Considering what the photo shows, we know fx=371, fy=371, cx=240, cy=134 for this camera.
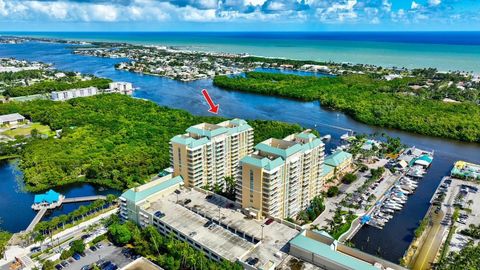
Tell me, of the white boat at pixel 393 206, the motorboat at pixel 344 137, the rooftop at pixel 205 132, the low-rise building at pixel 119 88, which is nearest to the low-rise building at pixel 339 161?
the white boat at pixel 393 206

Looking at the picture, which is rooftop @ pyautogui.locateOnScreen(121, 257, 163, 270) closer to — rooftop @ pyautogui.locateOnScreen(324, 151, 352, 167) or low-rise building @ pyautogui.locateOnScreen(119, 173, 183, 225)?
low-rise building @ pyautogui.locateOnScreen(119, 173, 183, 225)

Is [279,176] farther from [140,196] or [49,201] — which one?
[49,201]

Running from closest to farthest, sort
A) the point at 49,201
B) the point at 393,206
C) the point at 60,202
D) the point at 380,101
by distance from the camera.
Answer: the point at 393,206 < the point at 49,201 < the point at 60,202 < the point at 380,101

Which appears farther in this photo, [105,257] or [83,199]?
[83,199]

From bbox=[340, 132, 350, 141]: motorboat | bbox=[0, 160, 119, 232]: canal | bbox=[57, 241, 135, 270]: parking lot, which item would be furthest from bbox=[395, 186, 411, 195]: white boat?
bbox=[0, 160, 119, 232]: canal

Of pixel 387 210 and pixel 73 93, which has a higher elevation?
pixel 73 93

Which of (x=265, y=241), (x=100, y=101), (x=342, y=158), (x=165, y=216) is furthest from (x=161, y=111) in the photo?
(x=265, y=241)

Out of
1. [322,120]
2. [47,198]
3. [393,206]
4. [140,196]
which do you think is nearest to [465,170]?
[393,206]

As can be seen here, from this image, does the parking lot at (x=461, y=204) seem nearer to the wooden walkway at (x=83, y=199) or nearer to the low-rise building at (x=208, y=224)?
the low-rise building at (x=208, y=224)
